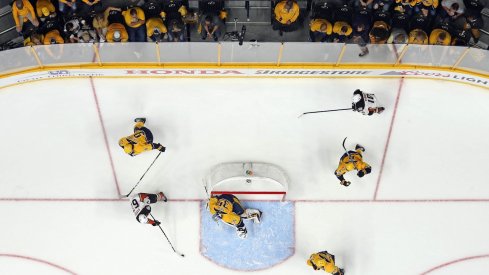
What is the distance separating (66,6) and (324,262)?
209 inches

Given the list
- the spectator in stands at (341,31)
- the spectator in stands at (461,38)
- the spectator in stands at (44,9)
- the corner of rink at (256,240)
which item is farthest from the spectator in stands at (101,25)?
the spectator in stands at (461,38)

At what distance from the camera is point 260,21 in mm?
7809

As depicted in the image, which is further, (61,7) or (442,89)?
(442,89)

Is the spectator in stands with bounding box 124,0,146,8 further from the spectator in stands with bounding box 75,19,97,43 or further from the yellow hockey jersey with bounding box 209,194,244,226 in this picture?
the yellow hockey jersey with bounding box 209,194,244,226

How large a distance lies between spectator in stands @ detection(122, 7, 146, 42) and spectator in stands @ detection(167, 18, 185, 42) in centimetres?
37

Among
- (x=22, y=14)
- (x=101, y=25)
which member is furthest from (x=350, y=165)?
(x=22, y=14)

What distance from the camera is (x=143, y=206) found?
7586mm

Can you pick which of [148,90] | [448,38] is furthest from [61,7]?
[448,38]

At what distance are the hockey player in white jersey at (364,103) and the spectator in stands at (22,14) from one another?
185 inches

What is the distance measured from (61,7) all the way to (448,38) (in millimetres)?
5541

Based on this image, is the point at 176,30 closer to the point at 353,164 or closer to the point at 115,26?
the point at 115,26

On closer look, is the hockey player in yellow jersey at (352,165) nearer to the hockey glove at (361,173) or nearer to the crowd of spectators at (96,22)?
the hockey glove at (361,173)

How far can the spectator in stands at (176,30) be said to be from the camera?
7.29 metres

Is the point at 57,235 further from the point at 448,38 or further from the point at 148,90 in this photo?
the point at 448,38
